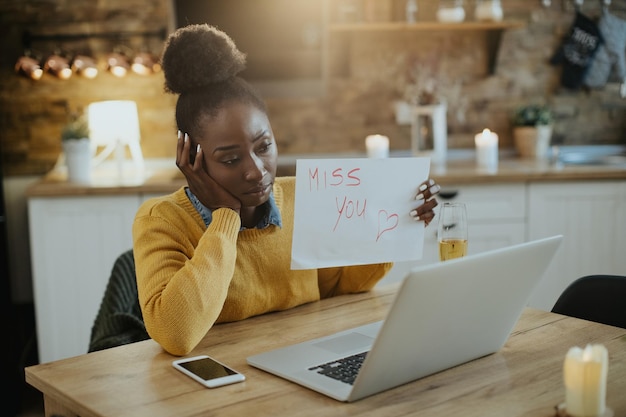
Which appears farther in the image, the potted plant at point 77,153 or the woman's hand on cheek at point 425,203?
the potted plant at point 77,153

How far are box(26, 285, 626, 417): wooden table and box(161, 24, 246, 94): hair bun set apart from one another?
0.51 metres

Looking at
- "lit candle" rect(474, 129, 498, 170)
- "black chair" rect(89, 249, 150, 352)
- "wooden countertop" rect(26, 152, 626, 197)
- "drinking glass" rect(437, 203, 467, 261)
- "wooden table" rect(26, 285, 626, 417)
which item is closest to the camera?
"wooden table" rect(26, 285, 626, 417)

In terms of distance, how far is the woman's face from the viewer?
155cm

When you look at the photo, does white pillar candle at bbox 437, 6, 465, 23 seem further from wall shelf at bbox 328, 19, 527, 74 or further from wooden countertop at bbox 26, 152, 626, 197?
wooden countertop at bbox 26, 152, 626, 197

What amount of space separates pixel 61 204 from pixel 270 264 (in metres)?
1.74

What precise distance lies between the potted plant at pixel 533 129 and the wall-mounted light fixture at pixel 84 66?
2107 millimetres

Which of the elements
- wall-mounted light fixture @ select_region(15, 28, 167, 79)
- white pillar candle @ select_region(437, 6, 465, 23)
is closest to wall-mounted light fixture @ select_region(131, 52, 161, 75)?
wall-mounted light fixture @ select_region(15, 28, 167, 79)

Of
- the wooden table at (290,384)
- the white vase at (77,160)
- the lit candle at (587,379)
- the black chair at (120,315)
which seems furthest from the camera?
the white vase at (77,160)

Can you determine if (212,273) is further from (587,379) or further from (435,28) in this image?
(435,28)

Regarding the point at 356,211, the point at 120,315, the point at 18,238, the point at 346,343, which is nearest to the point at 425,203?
the point at 356,211

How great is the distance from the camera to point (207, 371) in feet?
4.09

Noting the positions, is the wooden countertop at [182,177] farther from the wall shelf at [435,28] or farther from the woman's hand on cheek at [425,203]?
the woman's hand on cheek at [425,203]

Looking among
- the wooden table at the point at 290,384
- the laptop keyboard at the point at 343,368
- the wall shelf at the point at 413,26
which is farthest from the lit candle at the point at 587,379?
the wall shelf at the point at 413,26

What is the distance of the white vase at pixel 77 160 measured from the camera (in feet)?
10.7
